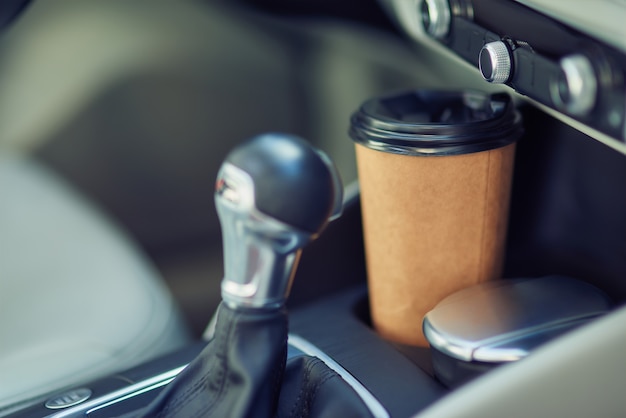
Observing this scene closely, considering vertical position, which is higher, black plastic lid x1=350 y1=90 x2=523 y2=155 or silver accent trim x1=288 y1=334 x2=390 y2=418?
black plastic lid x1=350 y1=90 x2=523 y2=155

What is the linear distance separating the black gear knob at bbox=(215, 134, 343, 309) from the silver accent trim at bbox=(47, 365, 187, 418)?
0.21 metres

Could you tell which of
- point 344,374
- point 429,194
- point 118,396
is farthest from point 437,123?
point 118,396

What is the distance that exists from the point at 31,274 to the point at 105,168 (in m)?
0.54

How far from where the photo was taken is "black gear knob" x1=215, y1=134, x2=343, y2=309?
1.56 ft

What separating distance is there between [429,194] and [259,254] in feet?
0.84

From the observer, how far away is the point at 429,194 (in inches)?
27.9

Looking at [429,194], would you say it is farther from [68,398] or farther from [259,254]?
[68,398]

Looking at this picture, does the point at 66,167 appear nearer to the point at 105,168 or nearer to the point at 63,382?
the point at 105,168

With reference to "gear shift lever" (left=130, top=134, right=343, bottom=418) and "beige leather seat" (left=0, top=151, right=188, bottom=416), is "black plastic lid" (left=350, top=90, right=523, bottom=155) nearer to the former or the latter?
"gear shift lever" (left=130, top=134, right=343, bottom=418)

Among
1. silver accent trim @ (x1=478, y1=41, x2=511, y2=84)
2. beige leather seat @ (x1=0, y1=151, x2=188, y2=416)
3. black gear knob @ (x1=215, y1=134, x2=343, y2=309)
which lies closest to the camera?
black gear knob @ (x1=215, y1=134, x2=343, y2=309)

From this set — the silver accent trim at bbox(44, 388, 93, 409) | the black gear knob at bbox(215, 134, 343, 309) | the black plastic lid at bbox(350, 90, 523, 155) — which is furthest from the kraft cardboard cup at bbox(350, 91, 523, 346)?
the silver accent trim at bbox(44, 388, 93, 409)

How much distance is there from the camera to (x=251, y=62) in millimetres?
1451

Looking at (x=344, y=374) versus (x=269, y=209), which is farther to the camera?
(x=344, y=374)

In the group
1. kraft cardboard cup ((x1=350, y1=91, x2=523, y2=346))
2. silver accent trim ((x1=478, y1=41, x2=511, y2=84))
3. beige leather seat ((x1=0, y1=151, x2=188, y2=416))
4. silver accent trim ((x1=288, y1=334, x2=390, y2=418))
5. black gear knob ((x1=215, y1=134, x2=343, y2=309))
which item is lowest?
beige leather seat ((x1=0, y1=151, x2=188, y2=416))
